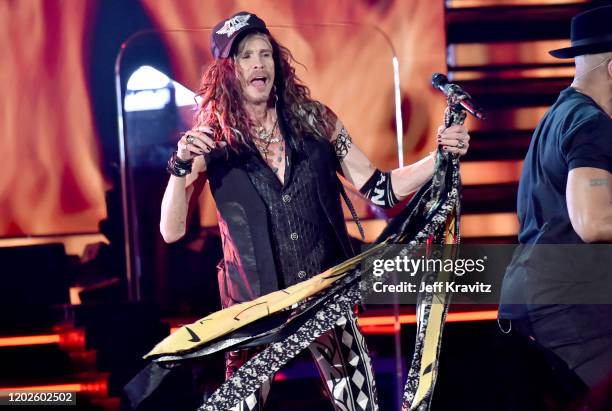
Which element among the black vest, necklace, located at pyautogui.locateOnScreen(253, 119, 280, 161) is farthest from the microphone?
necklace, located at pyautogui.locateOnScreen(253, 119, 280, 161)

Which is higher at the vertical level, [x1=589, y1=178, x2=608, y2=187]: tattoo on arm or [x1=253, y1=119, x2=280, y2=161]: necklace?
[x1=253, y1=119, x2=280, y2=161]: necklace

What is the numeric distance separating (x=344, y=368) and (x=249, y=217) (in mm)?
560

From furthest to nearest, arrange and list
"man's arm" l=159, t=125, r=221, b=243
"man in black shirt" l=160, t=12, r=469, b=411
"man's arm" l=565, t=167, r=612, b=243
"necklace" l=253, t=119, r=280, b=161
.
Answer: "necklace" l=253, t=119, r=280, b=161 < "man in black shirt" l=160, t=12, r=469, b=411 < "man's arm" l=159, t=125, r=221, b=243 < "man's arm" l=565, t=167, r=612, b=243

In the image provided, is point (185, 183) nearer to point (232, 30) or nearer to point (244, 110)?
point (244, 110)

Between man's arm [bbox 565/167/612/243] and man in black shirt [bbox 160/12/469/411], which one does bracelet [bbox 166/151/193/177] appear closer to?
man in black shirt [bbox 160/12/469/411]

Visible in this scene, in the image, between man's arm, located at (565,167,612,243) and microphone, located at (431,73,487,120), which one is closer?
man's arm, located at (565,167,612,243)

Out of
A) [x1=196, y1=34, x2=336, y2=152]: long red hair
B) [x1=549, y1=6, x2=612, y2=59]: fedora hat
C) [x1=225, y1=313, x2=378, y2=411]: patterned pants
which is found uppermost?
[x1=549, y1=6, x2=612, y2=59]: fedora hat

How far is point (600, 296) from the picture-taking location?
7.68 feet

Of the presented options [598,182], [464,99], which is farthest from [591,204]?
[464,99]

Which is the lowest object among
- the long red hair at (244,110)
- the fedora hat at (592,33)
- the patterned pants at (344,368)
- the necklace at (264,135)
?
the patterned pants at (344,368)

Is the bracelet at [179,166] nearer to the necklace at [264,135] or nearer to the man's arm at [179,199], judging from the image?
the man's arm at [179,199]

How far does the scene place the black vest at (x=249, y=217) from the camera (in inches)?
101

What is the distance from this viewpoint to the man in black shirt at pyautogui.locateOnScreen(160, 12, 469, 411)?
2541 millimetres

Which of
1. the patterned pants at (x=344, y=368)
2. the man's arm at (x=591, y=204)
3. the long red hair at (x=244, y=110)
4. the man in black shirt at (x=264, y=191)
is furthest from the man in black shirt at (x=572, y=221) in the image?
the long red hair at (x=244, y=110)
